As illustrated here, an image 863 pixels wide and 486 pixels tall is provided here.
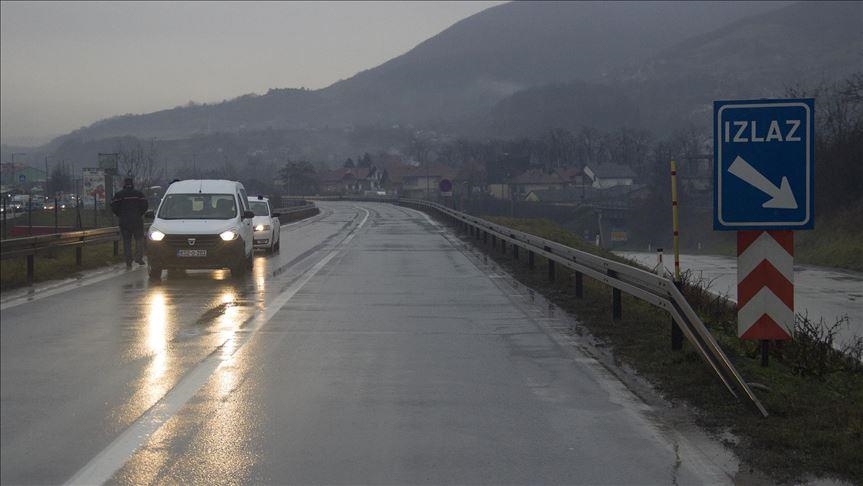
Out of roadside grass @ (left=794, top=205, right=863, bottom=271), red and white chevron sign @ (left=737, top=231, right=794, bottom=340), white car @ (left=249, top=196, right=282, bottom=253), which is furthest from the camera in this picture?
roadside grass @ (left=794, top=205, right=863, bottom=271)

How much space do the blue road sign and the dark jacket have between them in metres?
16.6

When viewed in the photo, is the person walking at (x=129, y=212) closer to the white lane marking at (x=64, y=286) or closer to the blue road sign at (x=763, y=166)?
the white lane marking at (x=64, y=286)

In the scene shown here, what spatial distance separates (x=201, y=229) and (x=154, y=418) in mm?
13203

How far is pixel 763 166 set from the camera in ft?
29.8

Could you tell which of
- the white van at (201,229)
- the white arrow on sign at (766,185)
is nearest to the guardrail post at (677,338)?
the white arrow on sign at (766,185)

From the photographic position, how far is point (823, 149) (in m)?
47.6

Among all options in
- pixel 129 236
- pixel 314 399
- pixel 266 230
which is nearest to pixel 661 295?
pixel 314 399

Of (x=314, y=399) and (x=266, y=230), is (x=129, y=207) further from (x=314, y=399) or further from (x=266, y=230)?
(x=314, y=399)

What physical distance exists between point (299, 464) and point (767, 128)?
5241 millimetres

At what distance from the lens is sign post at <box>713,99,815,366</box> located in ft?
Answer: 29.6

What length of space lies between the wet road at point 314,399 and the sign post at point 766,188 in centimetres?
159

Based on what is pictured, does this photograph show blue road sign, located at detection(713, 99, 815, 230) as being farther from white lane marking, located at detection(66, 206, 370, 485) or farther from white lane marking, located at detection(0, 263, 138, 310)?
white lane marking, located at detection(0, 263, 138, 310)

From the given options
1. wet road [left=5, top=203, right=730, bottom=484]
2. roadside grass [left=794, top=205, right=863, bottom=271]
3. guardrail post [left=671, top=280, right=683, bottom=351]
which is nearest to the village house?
roadside grass [left=794, top=205, right=863, bottom=271]

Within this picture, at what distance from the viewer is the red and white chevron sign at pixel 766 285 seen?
9.18 m
